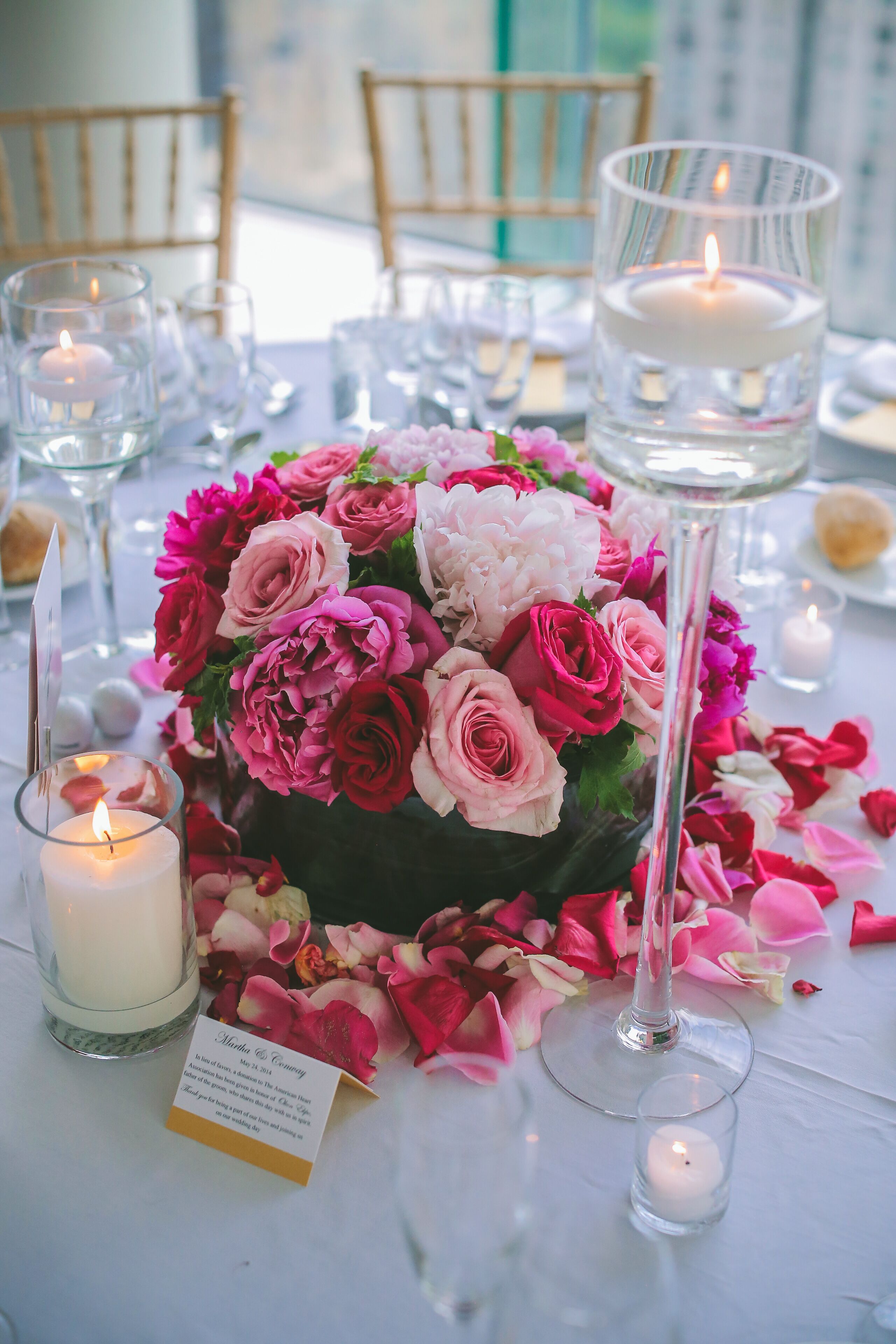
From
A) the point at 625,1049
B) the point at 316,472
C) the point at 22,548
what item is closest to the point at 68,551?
the point at 22,548

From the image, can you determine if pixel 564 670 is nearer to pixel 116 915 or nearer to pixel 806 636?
pixel 116 915

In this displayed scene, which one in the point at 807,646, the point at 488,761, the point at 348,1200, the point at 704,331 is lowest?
the point at 348,1200

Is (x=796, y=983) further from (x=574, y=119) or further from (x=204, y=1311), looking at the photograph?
(x=574, y=119)

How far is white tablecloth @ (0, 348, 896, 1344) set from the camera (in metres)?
0.63

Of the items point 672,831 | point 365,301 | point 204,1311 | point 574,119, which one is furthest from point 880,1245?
point 574,119

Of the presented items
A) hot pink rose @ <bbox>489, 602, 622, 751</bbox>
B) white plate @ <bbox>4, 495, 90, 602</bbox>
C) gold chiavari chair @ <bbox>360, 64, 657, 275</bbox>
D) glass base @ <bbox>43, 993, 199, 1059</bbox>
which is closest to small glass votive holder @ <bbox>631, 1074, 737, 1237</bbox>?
hot pink rose @ <bbox>489, 602, 622, 751</bbox>

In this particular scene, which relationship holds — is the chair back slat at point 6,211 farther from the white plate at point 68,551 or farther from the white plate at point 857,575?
the white plate at point 857,575

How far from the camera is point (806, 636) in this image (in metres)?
1.15

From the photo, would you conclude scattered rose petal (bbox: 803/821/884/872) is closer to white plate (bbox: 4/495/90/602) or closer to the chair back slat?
white plate (bbox: 4/495/90/602)

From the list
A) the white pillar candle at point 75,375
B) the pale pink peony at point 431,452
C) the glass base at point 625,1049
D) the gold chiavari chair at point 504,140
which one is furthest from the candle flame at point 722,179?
the gold chiavari chair at point 504,140

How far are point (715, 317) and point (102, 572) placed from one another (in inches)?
30.2

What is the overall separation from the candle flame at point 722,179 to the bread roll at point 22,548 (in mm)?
809

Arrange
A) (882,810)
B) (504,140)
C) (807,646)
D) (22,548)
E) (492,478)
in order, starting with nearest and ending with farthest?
(492,478), (882,810), (807,646), (22,548), (504,140)

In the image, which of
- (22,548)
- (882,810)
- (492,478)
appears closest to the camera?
(492,478)
